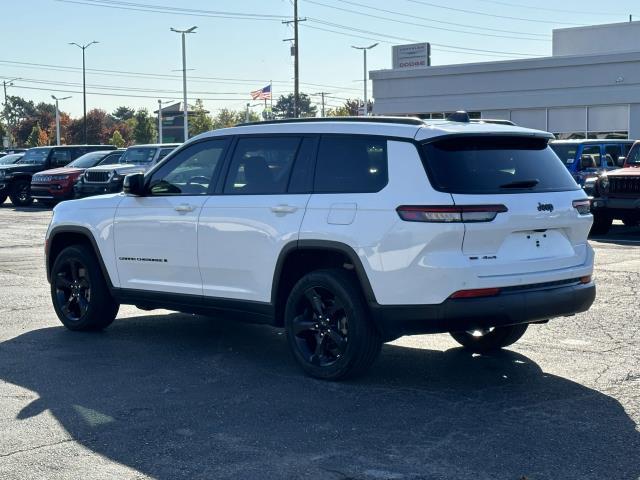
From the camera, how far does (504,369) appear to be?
713cm

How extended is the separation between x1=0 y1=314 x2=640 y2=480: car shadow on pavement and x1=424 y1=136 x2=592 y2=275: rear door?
2.99ft

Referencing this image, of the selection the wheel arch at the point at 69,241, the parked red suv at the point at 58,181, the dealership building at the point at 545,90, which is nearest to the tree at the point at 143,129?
the dealership building at the point at 545,90

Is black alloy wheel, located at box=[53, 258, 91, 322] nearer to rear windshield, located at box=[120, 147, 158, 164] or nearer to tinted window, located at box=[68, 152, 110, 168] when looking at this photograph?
rear windshield, located at box=[120, 147, 158, 164]

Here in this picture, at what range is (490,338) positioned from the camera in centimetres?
769

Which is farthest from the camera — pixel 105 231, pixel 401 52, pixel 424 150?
pixel 401 52

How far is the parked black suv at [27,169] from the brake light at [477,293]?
2612 cm

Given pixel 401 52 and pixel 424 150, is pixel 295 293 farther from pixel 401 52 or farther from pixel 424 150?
pixel 401 52

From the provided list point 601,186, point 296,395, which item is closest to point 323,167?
point 296,395

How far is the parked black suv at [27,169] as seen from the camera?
30172 mm

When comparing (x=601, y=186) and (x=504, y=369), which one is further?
(x=601, y=186)

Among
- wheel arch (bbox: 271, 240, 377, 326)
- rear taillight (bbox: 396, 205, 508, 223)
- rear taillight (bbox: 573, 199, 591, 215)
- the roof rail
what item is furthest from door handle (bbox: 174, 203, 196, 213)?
rear taillight (bbox: 573, 199, 591, 215)

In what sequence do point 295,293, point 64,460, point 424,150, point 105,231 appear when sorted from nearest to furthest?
1. point 64,460
2. point 424,150
3. point 295,293
4. point 105,231

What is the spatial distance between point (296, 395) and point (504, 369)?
5.51 ft

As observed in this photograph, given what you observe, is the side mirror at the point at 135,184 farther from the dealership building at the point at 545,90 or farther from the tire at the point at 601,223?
the dealership building at the point at 545,90
